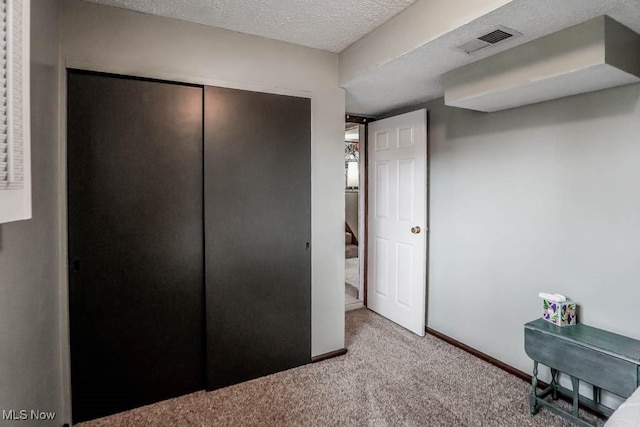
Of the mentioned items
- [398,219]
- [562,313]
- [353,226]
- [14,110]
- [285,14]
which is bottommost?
[562,313]

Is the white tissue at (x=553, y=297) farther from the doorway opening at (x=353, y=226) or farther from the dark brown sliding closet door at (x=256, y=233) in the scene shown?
the doorway opening at (x=353, y=226)

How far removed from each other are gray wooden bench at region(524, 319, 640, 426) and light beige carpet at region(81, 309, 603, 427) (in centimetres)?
11

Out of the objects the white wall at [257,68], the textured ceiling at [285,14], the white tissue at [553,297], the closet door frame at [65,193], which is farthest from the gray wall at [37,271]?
the white tissue at [553,297]

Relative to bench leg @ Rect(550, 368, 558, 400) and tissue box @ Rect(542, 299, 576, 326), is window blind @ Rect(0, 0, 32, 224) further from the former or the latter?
bench leg @ Rect(550, 368, 558, 400)

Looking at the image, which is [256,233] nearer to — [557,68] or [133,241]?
[133,241]

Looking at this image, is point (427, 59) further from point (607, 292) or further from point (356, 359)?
point (356, 359)

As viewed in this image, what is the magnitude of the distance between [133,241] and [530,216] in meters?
2.55

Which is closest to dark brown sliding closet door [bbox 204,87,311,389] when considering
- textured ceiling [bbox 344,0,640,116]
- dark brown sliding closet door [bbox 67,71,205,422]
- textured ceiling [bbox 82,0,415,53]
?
dark brown sliding closet door [bbox 67,71,205,422]

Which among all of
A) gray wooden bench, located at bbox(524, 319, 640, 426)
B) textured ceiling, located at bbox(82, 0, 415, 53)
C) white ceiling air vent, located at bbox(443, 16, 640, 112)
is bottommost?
gray wooden bench, located at bbox(524, 319, 640, 426)

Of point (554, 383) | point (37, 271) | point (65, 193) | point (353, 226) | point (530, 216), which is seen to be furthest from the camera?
point (353, 226)

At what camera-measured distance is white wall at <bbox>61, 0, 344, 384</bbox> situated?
1.87 m

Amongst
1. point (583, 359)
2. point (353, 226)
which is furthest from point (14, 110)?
point (353, 226)

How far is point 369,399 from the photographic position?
2.12m

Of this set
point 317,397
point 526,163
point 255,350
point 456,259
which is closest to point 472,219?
point 456,259
